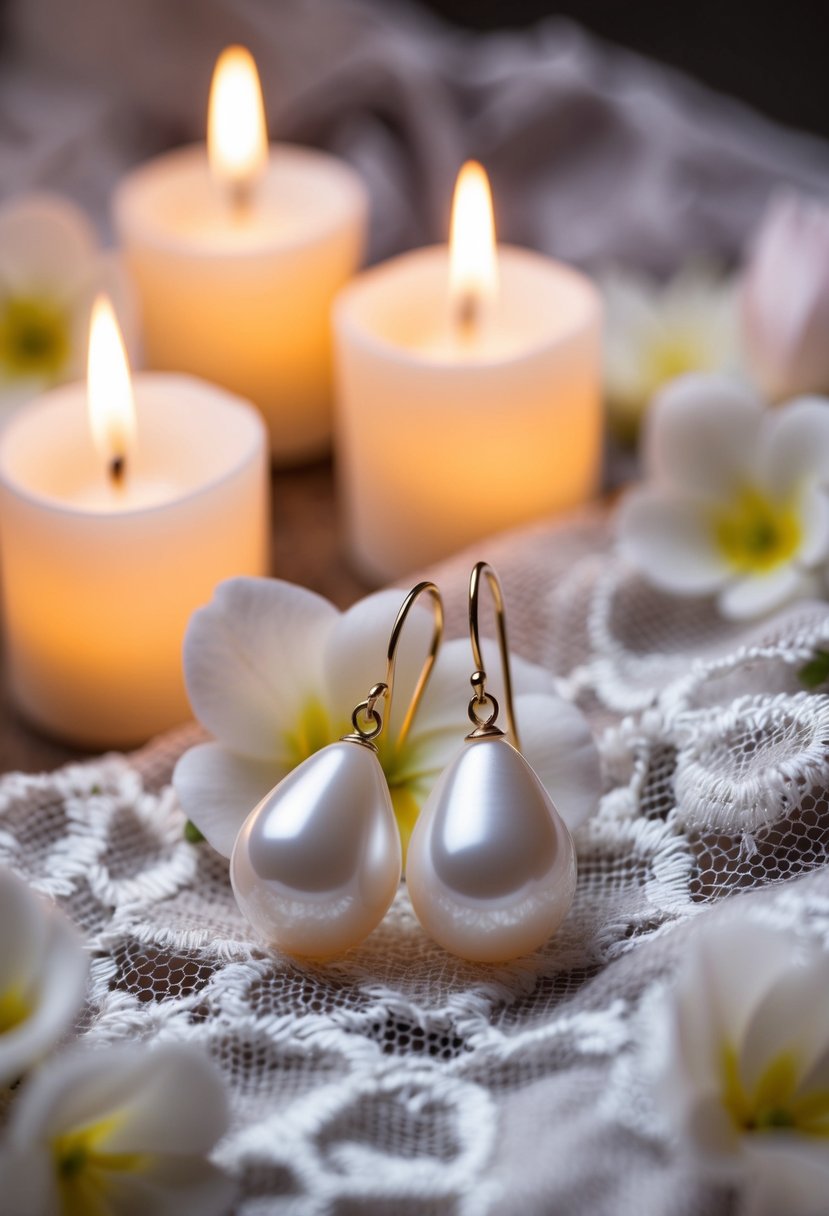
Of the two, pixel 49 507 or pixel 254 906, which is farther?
pixel 49 507

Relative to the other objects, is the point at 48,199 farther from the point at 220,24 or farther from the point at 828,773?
the point at 828,773

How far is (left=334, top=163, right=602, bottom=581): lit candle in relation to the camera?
746mm

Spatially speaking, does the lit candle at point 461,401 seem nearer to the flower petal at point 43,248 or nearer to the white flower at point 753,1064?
the flower petal at point 43,248

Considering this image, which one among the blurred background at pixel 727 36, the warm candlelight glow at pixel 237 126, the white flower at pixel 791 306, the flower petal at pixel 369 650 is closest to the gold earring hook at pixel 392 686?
the flower petal at pixel 369 650

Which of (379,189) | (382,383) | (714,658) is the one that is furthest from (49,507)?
(379,189)

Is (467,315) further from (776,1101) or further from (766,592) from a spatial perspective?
(776,1101)

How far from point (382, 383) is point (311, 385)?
6.3 inches

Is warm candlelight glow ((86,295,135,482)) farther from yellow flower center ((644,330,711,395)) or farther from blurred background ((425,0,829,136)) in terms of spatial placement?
blurred background ((425,0,829,136))

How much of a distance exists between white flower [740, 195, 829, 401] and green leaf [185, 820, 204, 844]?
16.9 inches

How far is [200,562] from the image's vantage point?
2.17 feet

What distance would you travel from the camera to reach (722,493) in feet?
2.41

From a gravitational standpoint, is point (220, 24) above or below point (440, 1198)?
above

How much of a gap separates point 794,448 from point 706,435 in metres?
0.05

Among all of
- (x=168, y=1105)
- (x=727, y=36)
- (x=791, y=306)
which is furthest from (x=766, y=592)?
(x=727, y=36)
